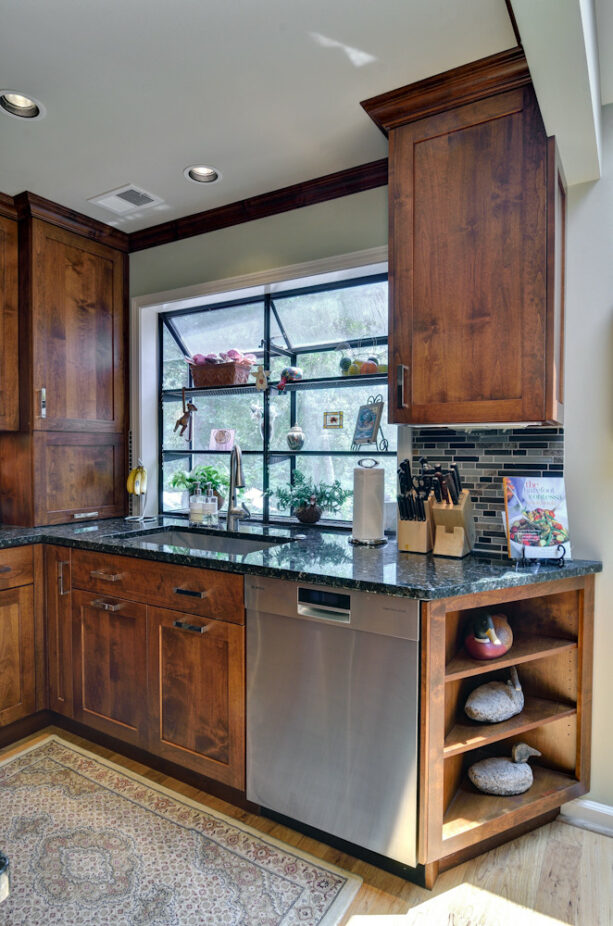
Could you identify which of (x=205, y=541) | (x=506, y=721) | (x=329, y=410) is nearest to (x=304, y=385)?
(x=329, y=410)

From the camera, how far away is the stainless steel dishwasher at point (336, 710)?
1.65 metres

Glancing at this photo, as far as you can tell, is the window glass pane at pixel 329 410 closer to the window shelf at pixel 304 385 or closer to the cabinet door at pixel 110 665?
the window shelf at pixel 304 385

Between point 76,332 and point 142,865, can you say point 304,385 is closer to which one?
point 76,332

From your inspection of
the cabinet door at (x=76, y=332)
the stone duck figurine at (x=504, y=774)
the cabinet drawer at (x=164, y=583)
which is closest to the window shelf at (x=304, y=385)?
the cabinet door at (x=76, y=332)

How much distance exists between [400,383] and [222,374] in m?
1.25

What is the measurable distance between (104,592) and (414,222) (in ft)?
6.42

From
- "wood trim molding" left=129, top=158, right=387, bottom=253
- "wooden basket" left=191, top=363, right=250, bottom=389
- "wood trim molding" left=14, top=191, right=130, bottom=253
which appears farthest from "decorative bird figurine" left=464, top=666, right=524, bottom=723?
"wood trim molding" left=14, top=191, right=130, bottom=253

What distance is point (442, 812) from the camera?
5.54 ft

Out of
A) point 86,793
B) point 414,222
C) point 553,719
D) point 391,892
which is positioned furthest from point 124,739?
point 414,222

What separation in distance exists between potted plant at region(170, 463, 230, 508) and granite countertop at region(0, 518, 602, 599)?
485 mm

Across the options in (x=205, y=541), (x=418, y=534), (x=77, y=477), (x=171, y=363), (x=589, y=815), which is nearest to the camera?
(x=589, y=815)

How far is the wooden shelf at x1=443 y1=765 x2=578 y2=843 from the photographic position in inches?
68.9

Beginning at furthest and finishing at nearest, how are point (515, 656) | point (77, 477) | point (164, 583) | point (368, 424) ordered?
point (77, 477) → point (368, 424) → point (164, 583) → point (515, 656)

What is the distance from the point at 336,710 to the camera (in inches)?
69.9
